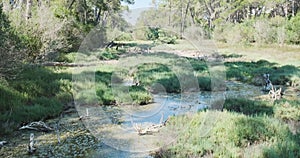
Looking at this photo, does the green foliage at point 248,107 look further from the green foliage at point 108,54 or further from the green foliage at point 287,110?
the green foliage at point 108,54

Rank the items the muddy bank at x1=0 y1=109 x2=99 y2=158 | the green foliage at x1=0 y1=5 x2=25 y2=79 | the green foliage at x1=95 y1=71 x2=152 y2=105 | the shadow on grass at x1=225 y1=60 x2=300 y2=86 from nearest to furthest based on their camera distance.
Result: the muddy bank at x1=0 y1=109 x2=99 y2=158
the green foliage at x1=0 y1=5 x2=25 y2=79
the green foliage at x1=95 y1=71 x2=152 y2=105
the shadow on grass at x1=225 y1=60 x2=300 y2=86

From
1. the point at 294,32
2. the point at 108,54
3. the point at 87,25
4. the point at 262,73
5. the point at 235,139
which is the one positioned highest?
the point at 87,25

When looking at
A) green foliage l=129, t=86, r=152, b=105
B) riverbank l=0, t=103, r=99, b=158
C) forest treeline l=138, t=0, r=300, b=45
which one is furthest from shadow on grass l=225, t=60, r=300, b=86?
riverbank l=0, t=103, r=99, b=158

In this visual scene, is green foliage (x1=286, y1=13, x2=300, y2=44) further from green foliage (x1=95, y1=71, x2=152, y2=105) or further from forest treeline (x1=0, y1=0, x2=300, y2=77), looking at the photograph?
green foliage (x1=95, y1=71, x2=152, y2=105)

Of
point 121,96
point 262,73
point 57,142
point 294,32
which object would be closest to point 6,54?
point 57,142

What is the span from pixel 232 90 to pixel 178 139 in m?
6.06

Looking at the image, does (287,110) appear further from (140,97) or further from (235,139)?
(140,97)

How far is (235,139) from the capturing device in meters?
4.90

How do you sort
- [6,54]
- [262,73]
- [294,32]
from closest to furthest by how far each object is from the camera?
[6,54] → [262,73] → [294,32]

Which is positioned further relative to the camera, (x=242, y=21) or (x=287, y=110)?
(x=242, y=21)

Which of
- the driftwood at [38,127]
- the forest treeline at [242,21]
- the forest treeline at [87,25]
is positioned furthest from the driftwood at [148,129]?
the forest treeline at [242,21]

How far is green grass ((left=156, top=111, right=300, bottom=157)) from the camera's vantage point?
4.38 metres

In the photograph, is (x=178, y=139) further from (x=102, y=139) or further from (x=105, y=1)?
(x=105, y=1)

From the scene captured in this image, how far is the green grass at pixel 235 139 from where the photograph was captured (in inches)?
173
